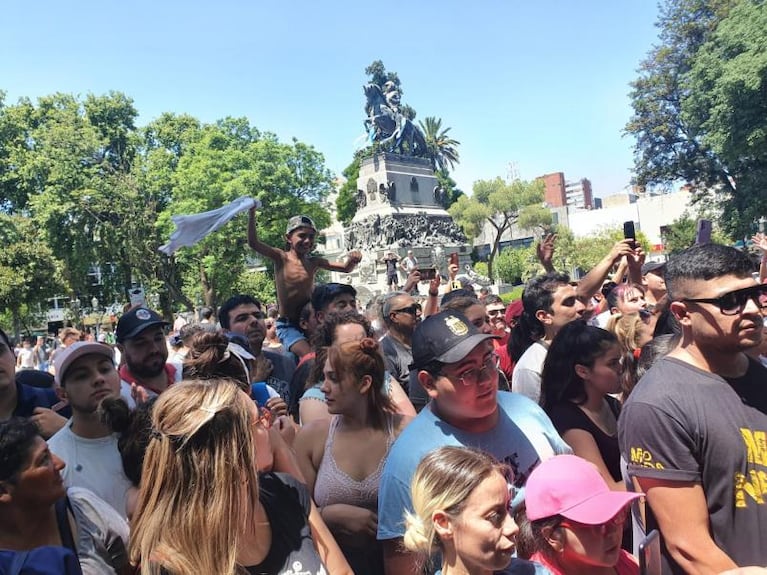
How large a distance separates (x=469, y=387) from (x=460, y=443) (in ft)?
0.74

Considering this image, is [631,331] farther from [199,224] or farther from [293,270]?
[199,224]

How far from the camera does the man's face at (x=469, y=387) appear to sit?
8.28 feet

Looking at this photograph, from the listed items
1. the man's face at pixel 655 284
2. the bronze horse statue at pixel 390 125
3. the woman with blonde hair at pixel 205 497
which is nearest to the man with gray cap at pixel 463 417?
the woman with blonde hair at pixel 205 497

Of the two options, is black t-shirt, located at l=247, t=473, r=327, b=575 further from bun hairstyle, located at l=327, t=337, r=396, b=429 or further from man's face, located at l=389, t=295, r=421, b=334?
man's face, located at l=389, t=295, r=421, b=334

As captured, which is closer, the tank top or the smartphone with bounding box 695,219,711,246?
the tank top

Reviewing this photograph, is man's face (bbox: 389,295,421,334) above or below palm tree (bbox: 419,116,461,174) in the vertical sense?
below

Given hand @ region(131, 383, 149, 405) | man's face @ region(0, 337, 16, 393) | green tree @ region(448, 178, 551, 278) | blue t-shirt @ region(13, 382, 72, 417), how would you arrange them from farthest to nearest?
green tree @ region(448, 178, 551, 278) < hand @ region(131, 383, 149, 405) < blue t-shirt @ region(13, 382, 72, 417) < man's face @ region(0, 337, 16, 393)

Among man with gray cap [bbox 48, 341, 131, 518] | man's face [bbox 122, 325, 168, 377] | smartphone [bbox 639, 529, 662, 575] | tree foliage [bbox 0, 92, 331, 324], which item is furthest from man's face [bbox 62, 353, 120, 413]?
tree foliage [bbox 0, 92, 331, 324]

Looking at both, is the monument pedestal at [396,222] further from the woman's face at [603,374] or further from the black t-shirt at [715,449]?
the black t-shirt at [715,449]

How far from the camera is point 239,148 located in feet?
113

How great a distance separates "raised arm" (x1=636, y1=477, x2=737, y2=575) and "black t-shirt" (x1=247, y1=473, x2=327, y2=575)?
4.00 ft

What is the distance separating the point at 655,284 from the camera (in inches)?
229

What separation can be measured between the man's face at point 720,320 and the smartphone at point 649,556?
85 centimetres

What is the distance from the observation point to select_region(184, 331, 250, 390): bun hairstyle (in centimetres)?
268
